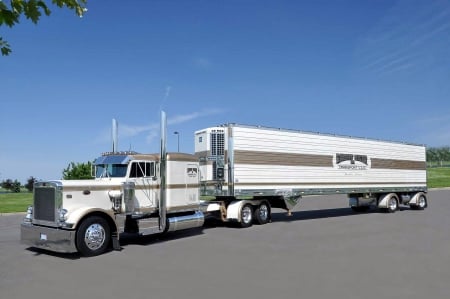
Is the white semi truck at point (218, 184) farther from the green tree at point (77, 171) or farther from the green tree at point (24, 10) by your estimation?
the green tree at point (77, 171)

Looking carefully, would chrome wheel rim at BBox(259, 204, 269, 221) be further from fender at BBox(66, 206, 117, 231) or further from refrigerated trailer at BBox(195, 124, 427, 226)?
fender at BBox(66, 206, 117, 231)

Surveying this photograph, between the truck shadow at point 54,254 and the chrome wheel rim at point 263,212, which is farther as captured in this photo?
the chrome wheel rim at point 263,212

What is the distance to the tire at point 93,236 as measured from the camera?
10742 millimetres

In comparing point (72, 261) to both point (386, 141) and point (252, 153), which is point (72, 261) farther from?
point (386, 141)

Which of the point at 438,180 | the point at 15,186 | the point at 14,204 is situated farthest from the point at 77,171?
the point at 438,180

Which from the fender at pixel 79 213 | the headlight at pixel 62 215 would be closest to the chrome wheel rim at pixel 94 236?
the fender at pixel 79 213

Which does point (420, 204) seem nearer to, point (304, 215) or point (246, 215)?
point (304, 215)

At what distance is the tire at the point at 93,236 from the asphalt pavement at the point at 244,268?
37cm

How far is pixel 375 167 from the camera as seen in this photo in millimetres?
23625

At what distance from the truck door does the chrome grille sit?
2420 mm

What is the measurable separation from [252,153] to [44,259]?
9308 mm

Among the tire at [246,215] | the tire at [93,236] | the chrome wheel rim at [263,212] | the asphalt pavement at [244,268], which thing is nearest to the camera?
the asphalt pavement at [244,268]

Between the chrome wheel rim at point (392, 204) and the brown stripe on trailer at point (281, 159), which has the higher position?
the brown stripe on trailer at point (281, 159)

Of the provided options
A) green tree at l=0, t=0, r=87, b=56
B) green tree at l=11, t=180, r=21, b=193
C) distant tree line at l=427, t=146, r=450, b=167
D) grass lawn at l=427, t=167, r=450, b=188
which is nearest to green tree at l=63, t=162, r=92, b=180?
green tree at l=11, t=180, r=21, b=193
